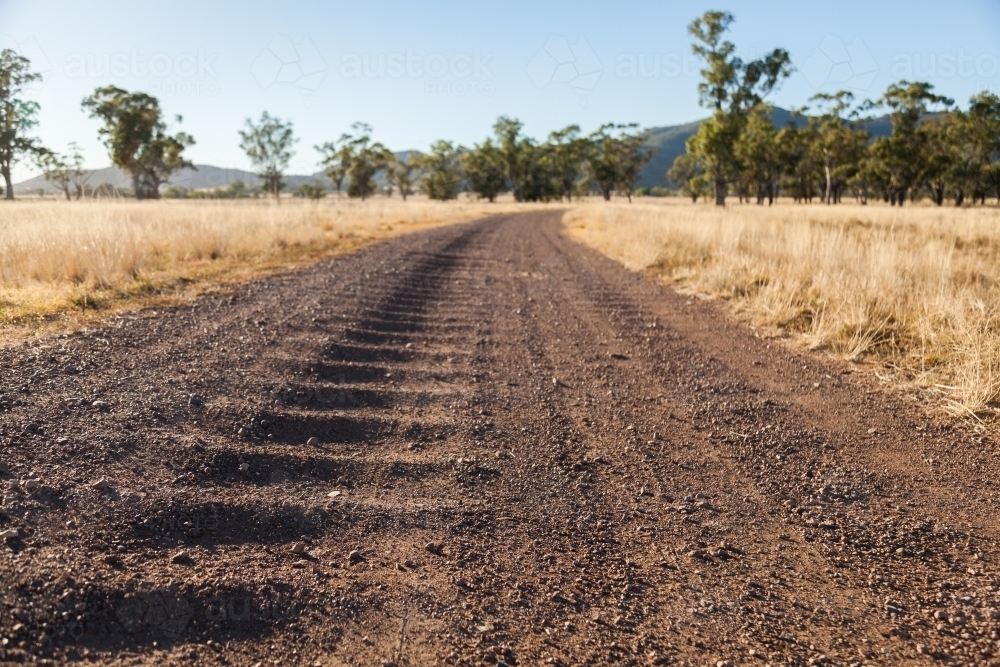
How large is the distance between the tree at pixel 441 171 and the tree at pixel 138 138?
129ft

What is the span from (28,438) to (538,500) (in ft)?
7.96

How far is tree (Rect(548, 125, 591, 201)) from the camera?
8538cm

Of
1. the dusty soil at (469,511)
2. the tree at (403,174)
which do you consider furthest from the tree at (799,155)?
the dusty soil at (469,511)

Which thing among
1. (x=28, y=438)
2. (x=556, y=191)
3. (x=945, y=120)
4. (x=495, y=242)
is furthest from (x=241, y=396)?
(x=556, y=191)

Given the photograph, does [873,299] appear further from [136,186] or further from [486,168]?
[486,168]

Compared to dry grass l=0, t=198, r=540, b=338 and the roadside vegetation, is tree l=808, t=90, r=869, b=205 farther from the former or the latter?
dry grass l=0, t=198, r=540, b=338

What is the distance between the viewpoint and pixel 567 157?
3410 inches

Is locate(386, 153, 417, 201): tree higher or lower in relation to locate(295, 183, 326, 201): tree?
higher

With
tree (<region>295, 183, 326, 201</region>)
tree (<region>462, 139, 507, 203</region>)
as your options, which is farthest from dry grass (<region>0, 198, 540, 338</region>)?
tree (<region>462, 139, 507, 203</region>)

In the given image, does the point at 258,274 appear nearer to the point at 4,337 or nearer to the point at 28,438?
the point at 4,337

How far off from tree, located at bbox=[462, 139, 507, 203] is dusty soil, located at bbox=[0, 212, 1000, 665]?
84753mm

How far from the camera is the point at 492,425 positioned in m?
3.82

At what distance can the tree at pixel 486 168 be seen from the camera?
286 ft

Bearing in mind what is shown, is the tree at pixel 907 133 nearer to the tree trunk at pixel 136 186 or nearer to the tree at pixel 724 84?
the tree at pixel 724 84
